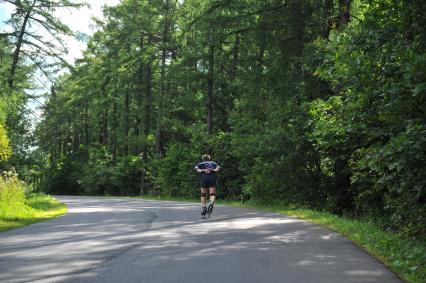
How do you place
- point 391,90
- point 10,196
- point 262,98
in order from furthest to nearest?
point 262,98
point 10,196
point 391,90

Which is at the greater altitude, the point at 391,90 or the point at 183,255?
the point at 391,90

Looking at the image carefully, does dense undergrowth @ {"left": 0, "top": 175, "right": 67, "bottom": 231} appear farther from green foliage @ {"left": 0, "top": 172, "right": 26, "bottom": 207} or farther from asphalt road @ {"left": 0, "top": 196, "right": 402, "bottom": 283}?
asphalt road @ {"left": 0, "top": 196, "right": 402, "bottom": 283}

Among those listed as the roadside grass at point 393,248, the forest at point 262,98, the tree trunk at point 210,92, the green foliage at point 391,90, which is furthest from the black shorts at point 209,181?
the tree trunk at point 210,92

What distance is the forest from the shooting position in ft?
29.3

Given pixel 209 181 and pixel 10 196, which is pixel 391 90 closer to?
pixel 209 181

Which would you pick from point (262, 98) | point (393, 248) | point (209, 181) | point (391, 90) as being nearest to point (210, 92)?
point (262, 98)

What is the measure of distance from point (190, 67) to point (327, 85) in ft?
46.9

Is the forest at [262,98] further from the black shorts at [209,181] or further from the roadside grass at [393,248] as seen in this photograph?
the black shorts at [209,181]

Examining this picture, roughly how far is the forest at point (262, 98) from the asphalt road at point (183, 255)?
1.75 m

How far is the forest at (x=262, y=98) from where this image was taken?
352 inches

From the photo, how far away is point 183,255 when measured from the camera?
825 centimetres

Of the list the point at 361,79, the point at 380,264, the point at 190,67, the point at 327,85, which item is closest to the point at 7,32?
the point at 190,67

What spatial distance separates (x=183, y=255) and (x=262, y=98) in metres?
16.4

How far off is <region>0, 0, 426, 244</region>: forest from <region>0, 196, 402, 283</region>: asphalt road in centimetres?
175
